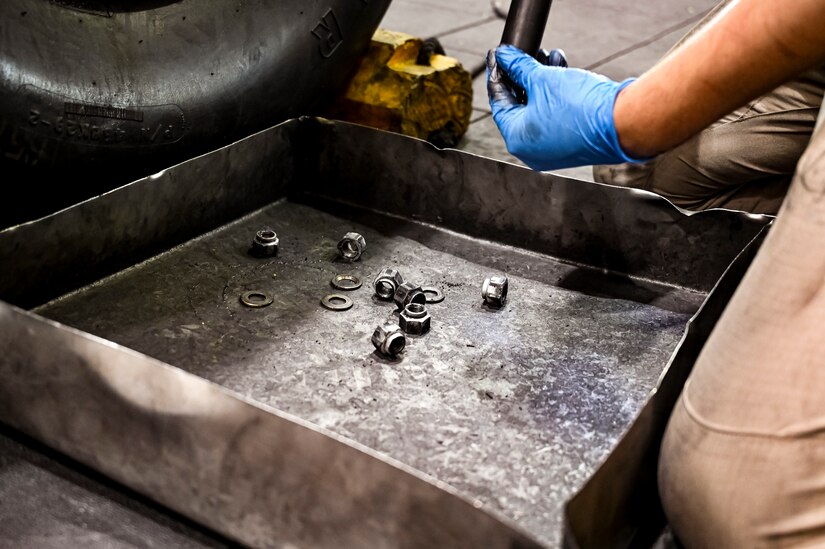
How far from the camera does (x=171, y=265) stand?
1231 millimetres

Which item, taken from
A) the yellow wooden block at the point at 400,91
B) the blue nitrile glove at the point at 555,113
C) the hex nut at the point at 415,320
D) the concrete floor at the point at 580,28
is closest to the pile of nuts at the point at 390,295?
the hex nut at the point at 415,320

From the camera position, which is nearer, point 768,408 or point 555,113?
point 768,408

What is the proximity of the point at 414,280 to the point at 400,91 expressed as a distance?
576 mm

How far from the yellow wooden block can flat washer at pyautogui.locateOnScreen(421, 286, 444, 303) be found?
0.57 metres

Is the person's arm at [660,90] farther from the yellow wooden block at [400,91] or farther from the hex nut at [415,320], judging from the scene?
the yellow wooden block at [400,91]

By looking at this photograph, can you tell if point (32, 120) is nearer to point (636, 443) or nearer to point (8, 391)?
point (8, 391)

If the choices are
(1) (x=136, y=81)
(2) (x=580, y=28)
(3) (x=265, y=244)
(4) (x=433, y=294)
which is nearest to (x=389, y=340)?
(4) (x=433, y=294)

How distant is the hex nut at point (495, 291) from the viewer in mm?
1174

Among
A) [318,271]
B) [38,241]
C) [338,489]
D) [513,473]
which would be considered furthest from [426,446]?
[38,241]

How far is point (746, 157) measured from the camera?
4.36 ft

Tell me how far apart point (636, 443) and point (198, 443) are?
398mm

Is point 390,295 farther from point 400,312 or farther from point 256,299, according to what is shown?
point 256,299

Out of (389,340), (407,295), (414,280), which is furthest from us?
(414,280)

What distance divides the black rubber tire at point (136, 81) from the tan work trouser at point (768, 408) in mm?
871
